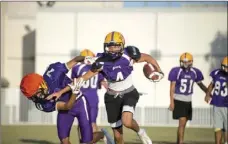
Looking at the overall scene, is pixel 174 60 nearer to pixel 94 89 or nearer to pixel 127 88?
pixel 94 89

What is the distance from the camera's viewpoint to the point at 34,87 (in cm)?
657

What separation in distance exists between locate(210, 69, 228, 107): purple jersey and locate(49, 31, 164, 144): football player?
247 cm

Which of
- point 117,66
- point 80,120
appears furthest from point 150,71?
point 80,120

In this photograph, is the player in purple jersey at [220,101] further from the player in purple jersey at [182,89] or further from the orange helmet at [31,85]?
the orange helmet at [31,85]

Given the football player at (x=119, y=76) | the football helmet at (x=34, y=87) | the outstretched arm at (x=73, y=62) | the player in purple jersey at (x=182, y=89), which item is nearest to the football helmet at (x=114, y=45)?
the football player at (x=119, y=76)

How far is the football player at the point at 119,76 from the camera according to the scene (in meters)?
Answer: 7.16

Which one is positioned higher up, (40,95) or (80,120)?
(40,95)

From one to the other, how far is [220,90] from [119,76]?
295cm

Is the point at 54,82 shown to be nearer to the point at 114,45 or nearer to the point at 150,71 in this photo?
the point at 114,45

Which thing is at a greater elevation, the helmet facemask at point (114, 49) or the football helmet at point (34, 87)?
the helmet facemask at point (114, 49)

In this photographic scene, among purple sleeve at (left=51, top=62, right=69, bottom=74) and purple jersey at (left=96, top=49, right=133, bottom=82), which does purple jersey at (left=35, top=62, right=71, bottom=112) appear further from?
purple jersey at (left=96, top=49, right=133, bottom=82)

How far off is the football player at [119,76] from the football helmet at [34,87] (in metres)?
0.38

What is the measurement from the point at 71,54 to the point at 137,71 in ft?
8.74

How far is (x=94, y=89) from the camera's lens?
1068 centimetres
